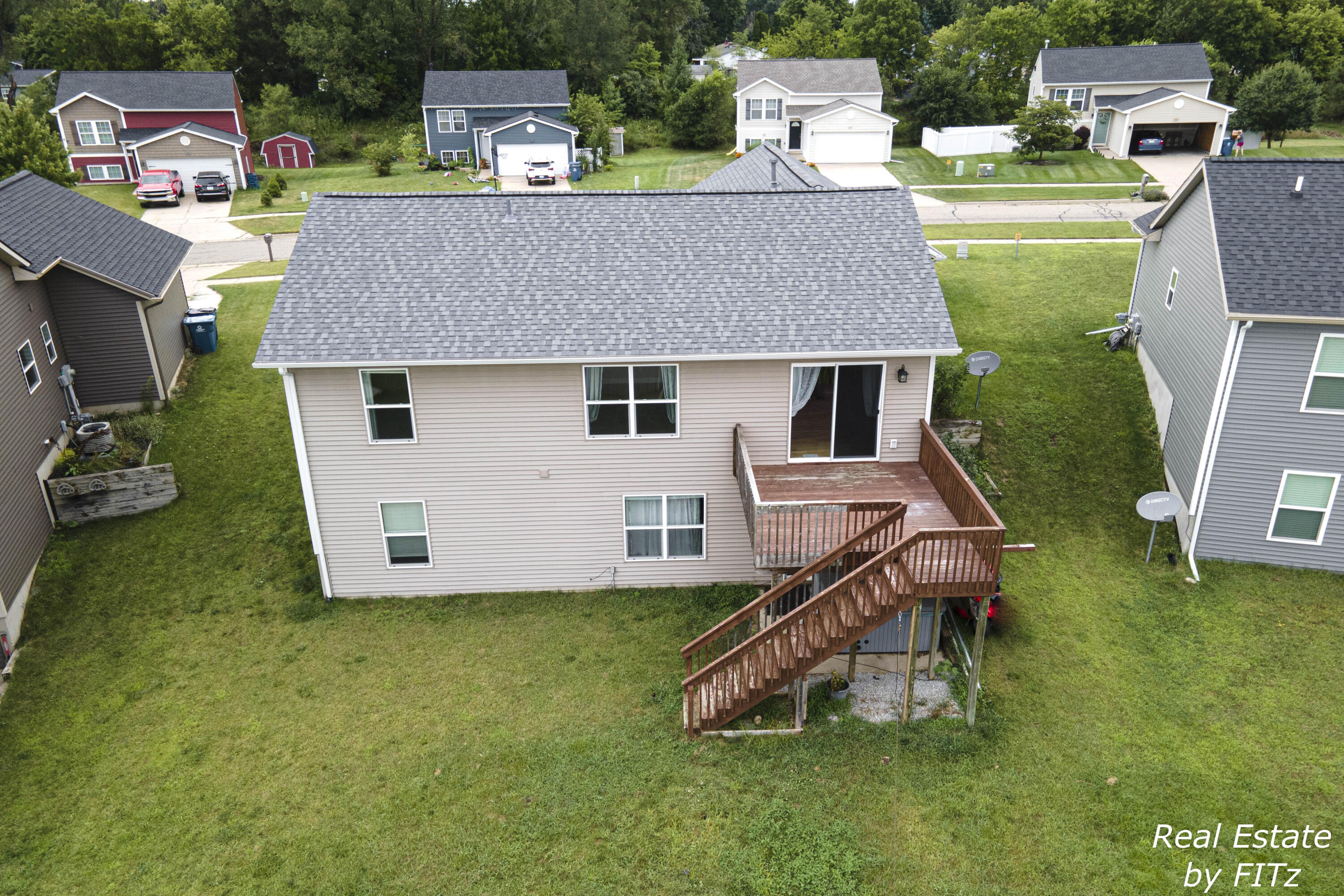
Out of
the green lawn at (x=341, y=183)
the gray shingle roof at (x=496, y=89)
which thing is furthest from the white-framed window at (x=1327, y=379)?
the gray shingle roof at (x=496, y=89)

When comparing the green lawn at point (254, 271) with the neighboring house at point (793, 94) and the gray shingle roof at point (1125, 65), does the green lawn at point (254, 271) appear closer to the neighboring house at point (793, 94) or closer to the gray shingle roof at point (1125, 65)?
the neighboring house at point (793, 94)

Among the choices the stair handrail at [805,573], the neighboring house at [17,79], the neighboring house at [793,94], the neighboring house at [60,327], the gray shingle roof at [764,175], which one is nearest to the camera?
the stair handrail at [805,573]

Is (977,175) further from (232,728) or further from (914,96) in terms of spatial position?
(232,728)

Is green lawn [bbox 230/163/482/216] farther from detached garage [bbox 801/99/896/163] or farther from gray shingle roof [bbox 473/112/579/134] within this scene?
detached garage [bbox 801/99/896/163]

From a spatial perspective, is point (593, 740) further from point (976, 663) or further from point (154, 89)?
point (154, 89)

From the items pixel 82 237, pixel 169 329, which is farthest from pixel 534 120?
pixel 82 237

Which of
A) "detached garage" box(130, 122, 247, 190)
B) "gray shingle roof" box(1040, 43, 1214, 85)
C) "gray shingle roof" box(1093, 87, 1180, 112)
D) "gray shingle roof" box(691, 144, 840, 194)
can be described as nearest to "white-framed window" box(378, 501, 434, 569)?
"gray shingle roof" box(691, 144, 840, 194)

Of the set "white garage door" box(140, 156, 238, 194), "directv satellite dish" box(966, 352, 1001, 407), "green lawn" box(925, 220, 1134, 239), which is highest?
"directv satellite dish" box(966, 352, 1001, 407)
